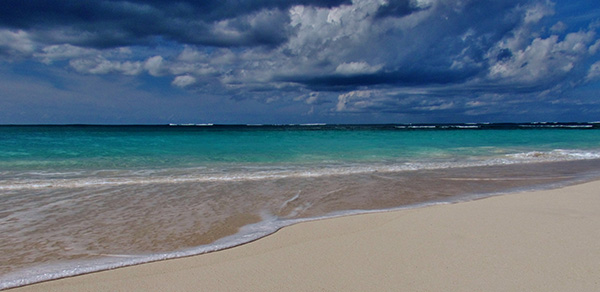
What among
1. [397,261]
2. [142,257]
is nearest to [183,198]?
[142,257]

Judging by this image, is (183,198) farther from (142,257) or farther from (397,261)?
(397,261)

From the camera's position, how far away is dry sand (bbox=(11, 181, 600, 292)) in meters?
3.25

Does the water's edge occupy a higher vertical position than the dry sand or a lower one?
lower

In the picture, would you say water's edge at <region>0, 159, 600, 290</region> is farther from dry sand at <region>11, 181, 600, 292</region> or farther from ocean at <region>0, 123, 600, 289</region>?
dry sand at <region>11, 181, 600, 292</region>

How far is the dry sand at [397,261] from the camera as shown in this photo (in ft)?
10.7

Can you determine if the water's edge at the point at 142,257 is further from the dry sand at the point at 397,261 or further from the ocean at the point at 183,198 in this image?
the dry sand at the point at 397,261

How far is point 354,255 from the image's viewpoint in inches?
155

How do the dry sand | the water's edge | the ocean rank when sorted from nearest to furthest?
the dry sand, the water's edge, the ocean

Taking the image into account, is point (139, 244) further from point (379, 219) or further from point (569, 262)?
point (569, 262)

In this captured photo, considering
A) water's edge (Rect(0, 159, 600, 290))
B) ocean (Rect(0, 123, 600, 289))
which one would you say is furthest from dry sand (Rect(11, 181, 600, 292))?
ocean (Rect(0, 123, 600, 289))

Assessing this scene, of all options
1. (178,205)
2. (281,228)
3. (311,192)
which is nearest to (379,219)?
(281,228)

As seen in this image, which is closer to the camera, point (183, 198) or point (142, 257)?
point (142, 257)

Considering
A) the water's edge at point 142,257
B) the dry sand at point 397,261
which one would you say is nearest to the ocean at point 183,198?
the water's edge at point 142,257

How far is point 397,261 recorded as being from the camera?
12.3 ft
